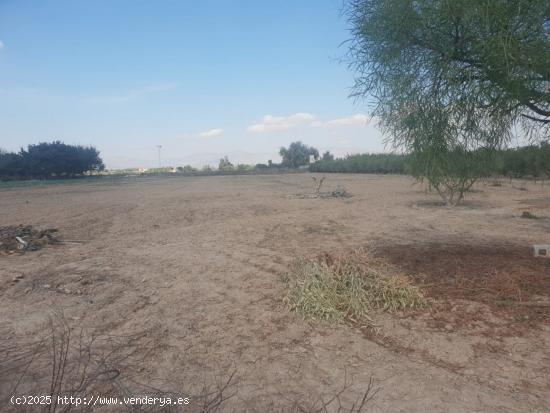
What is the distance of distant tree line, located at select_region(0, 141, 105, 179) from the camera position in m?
53.1

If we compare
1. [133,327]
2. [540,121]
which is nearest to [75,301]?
[133,327]

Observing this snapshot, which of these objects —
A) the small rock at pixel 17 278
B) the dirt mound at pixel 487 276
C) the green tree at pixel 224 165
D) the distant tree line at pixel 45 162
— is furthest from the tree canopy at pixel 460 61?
the green tree at pixel 224 165

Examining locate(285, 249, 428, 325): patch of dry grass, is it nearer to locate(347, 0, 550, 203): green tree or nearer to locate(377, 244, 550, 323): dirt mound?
locate(377, 244, 550, 323): dirt mound

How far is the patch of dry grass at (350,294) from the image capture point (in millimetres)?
5676

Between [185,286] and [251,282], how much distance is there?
1105 mm

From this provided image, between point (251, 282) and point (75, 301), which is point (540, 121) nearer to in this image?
point (251, 282)

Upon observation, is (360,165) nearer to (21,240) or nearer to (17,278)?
(21,240)

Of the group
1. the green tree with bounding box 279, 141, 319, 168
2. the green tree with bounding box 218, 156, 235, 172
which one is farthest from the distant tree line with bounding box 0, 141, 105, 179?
the green tree with bounding box 279, 141, 319, 168

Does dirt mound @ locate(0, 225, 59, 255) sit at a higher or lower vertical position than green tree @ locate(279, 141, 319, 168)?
lower

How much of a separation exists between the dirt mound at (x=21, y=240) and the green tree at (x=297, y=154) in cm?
9472

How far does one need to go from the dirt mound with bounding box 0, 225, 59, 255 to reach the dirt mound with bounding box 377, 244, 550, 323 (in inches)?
324

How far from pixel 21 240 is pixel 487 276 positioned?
10.2 m

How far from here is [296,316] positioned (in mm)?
5727

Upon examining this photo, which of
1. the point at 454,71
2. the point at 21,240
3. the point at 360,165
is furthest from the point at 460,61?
the point at 360,165
